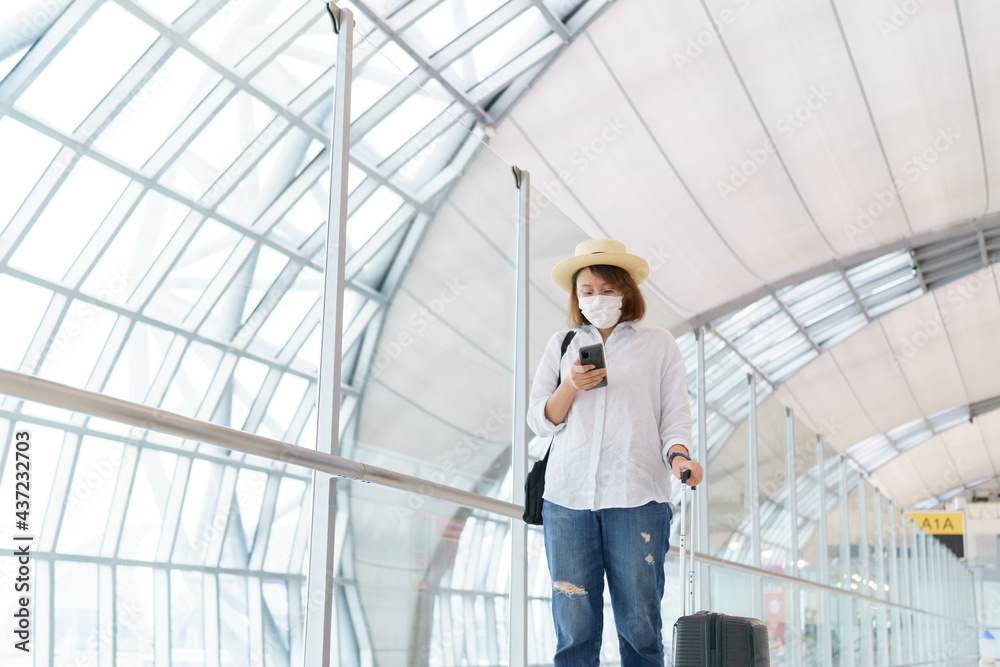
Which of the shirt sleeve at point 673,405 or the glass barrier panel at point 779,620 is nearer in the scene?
the shirt sleeve at point 673,405

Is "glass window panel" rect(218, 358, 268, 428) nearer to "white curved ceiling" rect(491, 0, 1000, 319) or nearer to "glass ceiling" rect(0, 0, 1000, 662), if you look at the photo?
"glass ceiling" rect(0, 0, 1000, 662)

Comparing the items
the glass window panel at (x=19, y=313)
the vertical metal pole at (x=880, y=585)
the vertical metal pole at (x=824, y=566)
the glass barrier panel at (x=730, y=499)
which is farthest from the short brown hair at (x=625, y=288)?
the vertical metal pole at (x=880, y=585)

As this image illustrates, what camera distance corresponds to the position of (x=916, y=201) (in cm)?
1672

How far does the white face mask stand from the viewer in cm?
278

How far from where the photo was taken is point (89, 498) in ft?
6.56

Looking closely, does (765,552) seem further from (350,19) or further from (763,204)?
(763,204)

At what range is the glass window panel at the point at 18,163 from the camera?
1.69 m

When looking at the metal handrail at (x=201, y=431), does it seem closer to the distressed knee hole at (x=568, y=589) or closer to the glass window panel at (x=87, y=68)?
the distressed knee hole at (x=568, y=589)

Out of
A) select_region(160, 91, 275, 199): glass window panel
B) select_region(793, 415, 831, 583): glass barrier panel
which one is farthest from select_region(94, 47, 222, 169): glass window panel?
select_region(793, 415, 831, 583): glass barrier panel

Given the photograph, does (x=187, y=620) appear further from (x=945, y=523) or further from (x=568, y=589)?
(x=945, y=523)

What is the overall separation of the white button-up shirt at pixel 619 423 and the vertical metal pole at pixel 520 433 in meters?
0.64

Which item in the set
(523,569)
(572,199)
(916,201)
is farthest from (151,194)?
(916,201)

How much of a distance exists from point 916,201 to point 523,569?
15686 mm

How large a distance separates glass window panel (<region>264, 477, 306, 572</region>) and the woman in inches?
28.7
